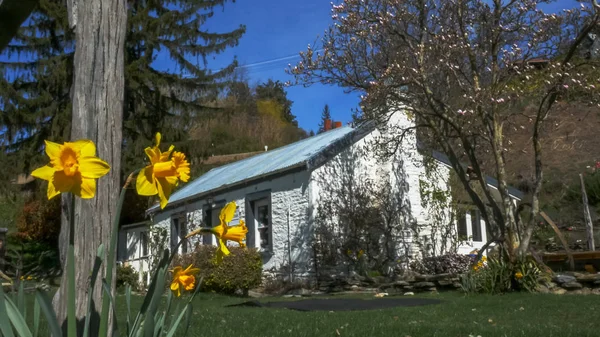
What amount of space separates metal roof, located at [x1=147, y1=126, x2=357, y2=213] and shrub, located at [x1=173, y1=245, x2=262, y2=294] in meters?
2.34

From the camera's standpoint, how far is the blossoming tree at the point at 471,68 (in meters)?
11.9

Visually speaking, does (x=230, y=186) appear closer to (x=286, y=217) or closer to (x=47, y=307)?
(x=286, y=217)

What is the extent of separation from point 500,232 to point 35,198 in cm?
1727

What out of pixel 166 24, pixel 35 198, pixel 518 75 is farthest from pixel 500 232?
pixel 35 198

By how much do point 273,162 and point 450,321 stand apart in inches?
451

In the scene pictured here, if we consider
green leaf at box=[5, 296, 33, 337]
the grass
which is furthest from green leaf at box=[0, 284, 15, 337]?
the grass

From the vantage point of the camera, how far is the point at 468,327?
6.41m

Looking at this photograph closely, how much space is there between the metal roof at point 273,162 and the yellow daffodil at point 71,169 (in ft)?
45.6

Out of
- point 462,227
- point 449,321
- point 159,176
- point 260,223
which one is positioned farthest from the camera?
point 462,227

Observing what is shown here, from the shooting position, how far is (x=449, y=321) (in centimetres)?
744

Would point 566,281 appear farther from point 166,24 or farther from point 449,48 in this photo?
point 166,24

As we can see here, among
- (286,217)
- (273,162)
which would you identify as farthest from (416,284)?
(273,162)

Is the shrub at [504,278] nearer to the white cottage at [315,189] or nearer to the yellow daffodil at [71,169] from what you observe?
the white cottage at [315,189]

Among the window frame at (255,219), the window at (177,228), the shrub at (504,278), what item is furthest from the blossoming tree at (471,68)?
the window at (177,228)
